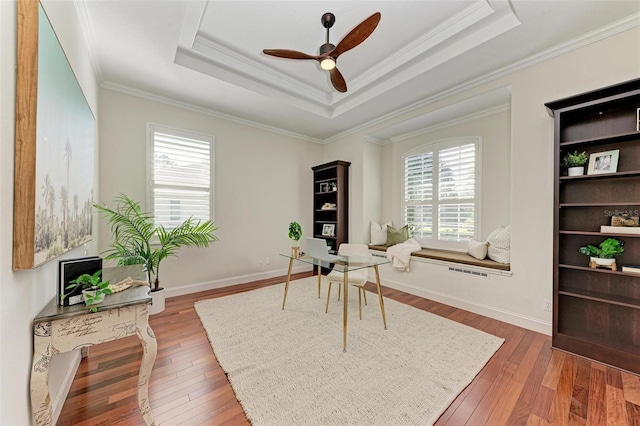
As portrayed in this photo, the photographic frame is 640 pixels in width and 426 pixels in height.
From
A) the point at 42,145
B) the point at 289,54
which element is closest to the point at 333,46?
the point at 289,54

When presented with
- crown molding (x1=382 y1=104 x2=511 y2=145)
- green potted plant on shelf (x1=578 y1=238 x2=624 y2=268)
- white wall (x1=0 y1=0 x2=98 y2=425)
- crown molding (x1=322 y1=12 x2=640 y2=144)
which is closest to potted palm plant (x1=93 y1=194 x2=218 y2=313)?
white wall (x1=0 y1=0 x2=98 y2=425)

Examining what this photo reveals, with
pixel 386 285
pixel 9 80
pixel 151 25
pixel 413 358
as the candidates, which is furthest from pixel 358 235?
pixel 9 80

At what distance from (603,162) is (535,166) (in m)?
0.49

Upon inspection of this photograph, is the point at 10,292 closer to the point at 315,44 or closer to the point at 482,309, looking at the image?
the point at 315,44

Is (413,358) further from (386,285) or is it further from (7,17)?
(7,17)

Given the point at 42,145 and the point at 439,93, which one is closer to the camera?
the point at 42,145

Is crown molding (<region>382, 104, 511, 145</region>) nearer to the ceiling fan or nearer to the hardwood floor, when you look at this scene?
the ceiling fan

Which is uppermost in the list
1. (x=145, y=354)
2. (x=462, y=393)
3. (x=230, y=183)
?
(x=230, y=183)

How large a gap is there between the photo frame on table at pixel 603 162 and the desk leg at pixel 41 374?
3.86m

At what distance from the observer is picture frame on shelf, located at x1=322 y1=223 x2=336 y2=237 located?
481 centimetres

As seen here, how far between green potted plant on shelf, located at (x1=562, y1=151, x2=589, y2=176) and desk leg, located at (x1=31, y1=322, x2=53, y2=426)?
149 inches

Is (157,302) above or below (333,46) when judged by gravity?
below

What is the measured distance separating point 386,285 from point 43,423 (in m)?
3.78

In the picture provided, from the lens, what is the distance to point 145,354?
1.36m
